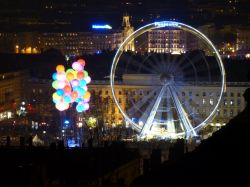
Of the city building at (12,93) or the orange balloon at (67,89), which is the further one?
the city building at (12,93)

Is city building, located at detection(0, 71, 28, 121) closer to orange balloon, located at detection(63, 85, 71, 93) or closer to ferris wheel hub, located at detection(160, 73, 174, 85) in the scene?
orange balloon, located at detection(63, 85, 71, 93)

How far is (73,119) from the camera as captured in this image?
174 feet

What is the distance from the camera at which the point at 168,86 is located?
35656 mm

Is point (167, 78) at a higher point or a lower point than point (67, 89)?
higher

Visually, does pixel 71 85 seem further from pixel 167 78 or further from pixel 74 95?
pixel 167 78

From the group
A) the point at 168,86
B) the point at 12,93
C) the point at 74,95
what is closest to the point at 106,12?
the point at 12,93

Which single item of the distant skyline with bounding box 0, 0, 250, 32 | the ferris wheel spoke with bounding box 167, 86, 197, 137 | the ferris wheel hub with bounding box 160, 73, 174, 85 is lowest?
the ferris wheel spoke with bounding box 167, 86, 197, 137

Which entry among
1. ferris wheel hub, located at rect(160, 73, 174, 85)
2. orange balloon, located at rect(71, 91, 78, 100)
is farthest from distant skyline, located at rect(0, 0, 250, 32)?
ferris wheel hub, located at rect(160, 73, 174, 85)

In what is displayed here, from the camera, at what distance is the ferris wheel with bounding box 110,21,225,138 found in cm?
3622

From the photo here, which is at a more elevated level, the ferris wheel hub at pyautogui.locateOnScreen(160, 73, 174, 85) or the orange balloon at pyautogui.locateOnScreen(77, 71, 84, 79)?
the orange balloon at pyautogui.locateOnScreen(77, 71, 84, 79)

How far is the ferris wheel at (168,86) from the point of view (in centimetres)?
3622

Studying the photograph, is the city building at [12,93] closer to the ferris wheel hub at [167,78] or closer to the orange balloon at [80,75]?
the orange balloon at [80,75]

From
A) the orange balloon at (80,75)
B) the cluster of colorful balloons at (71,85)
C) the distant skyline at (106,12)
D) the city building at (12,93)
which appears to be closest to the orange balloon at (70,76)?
the cluster of colorful balloons at (71,85)

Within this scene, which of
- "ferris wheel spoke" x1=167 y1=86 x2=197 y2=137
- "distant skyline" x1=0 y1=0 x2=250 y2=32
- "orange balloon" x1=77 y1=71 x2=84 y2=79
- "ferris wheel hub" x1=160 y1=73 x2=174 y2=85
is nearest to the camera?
"ferris wheel hub" x1=160 y1=73 x2=174 y2=85
